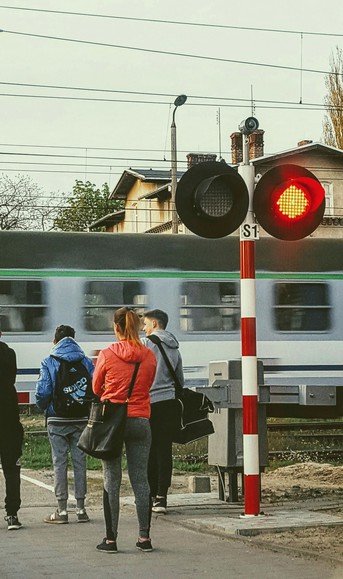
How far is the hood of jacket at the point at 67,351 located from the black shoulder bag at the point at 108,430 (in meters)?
1.89

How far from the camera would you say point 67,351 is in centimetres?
1039

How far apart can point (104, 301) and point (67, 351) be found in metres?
9.54

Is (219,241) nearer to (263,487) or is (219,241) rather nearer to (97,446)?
(263,487)

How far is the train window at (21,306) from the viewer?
19.5m

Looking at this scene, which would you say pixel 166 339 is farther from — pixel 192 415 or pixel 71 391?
pixel 71 391

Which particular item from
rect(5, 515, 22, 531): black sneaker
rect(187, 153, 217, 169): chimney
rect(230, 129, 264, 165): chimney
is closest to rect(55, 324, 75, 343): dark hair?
rect(5, 515, 22, 531): black sneaker

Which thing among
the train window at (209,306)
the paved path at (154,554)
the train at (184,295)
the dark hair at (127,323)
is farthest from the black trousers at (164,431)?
the train window at (209,306)

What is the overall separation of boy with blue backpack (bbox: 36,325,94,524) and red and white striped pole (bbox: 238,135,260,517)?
1360 millimetres

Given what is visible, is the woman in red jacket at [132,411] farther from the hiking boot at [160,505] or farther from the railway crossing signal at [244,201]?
the hiking boot at [160,505]

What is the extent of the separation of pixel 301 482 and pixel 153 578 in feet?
20.2

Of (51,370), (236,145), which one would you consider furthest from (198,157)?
(51,370)

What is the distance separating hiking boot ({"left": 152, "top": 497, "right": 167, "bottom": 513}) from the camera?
10.6m

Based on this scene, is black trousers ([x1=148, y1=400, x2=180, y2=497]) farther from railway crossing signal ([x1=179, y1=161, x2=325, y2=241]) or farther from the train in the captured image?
the train

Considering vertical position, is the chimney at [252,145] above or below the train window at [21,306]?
above
